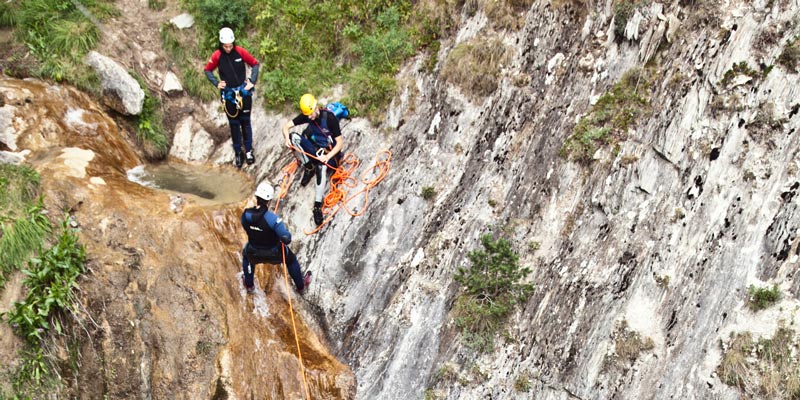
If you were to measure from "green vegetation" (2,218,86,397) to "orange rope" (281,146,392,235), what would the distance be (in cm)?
→ 368

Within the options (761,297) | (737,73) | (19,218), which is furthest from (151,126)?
(761,297)

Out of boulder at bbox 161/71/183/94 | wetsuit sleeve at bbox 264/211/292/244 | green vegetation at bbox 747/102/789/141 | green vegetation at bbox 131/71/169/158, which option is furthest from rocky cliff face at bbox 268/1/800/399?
boulder at bbox 161/71/183/94

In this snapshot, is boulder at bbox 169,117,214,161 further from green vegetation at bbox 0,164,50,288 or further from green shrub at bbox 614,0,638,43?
green shrub at bbox 614,0,638,43

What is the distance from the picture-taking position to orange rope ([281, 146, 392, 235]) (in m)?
9.65

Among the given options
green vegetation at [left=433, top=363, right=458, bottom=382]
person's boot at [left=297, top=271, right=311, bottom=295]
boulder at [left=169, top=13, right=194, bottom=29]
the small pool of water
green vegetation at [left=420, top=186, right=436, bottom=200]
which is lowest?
person's boot at [left=297, top=271, right=311, bottom=295]

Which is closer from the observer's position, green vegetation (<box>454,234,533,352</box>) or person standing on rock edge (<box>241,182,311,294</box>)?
green vegetation (<box>454,234,533,352</box>)

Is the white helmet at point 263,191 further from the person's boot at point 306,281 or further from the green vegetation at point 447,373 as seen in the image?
the green vegetation at point 447,373

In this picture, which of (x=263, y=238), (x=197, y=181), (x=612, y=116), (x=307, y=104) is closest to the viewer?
(x=612, y=116)

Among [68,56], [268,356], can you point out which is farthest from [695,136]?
[68,56]

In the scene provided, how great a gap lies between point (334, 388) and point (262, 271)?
7.59 ft

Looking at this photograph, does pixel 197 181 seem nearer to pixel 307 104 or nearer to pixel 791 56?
pixel 307 104

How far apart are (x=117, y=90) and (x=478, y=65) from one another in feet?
24.2

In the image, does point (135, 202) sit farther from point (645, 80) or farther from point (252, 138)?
point (645, 80)

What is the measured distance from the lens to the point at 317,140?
9.23 metres
